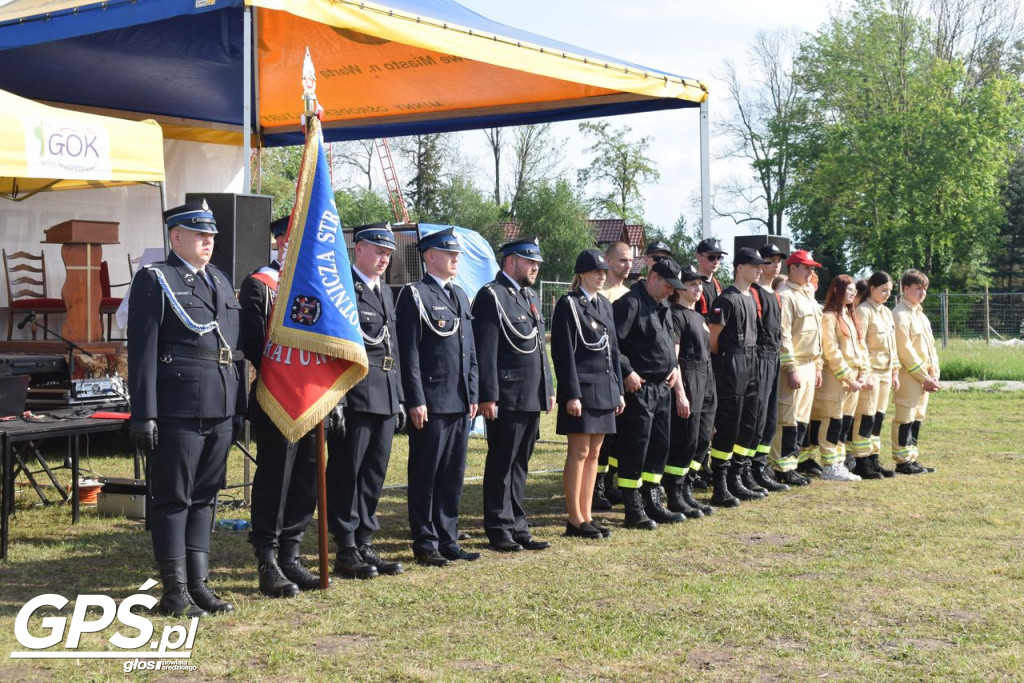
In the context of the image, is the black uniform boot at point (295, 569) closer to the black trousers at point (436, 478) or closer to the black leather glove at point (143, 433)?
the black trousers at point (436, 478)

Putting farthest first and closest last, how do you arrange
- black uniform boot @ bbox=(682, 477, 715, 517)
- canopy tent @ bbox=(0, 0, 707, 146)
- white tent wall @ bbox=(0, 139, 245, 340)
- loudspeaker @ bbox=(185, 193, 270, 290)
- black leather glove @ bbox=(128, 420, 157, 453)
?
white tent wall @ bbox=(0, 139, 245, 340)
canopy tent @ bbox=(0, 0, 707, 146)
black uniform boot @ bbox=(682, 477, 715, 517)
loudspeaker @ bbox=(185, 193, 270, 290)
black leather glove @ bbox=(128, 420, 157, 453)

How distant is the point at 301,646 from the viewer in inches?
186

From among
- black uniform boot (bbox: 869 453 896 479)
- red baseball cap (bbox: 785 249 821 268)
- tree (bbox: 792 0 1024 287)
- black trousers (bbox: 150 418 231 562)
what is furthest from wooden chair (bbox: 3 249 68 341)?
tree (bbox: 792 0 1024 287)

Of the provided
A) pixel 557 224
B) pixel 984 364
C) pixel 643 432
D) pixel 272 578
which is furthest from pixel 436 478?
pixel 557 224

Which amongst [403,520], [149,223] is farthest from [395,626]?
[149,223]

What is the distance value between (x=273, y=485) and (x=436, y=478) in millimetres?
1202

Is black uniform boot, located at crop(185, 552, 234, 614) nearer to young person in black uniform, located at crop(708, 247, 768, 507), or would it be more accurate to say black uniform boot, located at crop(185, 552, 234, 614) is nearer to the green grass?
young person in black uniform, located at crop(708, 247, 768, 507)

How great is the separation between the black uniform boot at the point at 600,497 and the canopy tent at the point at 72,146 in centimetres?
415

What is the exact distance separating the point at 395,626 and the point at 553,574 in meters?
1.31

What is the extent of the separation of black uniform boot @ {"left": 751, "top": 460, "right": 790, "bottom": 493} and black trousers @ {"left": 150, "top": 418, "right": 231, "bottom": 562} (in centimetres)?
526

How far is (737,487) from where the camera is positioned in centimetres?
876

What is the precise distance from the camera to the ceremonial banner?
5.46 m

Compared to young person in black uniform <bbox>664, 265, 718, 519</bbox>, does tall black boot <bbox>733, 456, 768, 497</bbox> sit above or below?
below

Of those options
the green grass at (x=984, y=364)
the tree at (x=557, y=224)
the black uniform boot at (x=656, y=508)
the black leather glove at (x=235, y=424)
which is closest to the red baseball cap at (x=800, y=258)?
the black uniform boot at (x=656, y=508)
